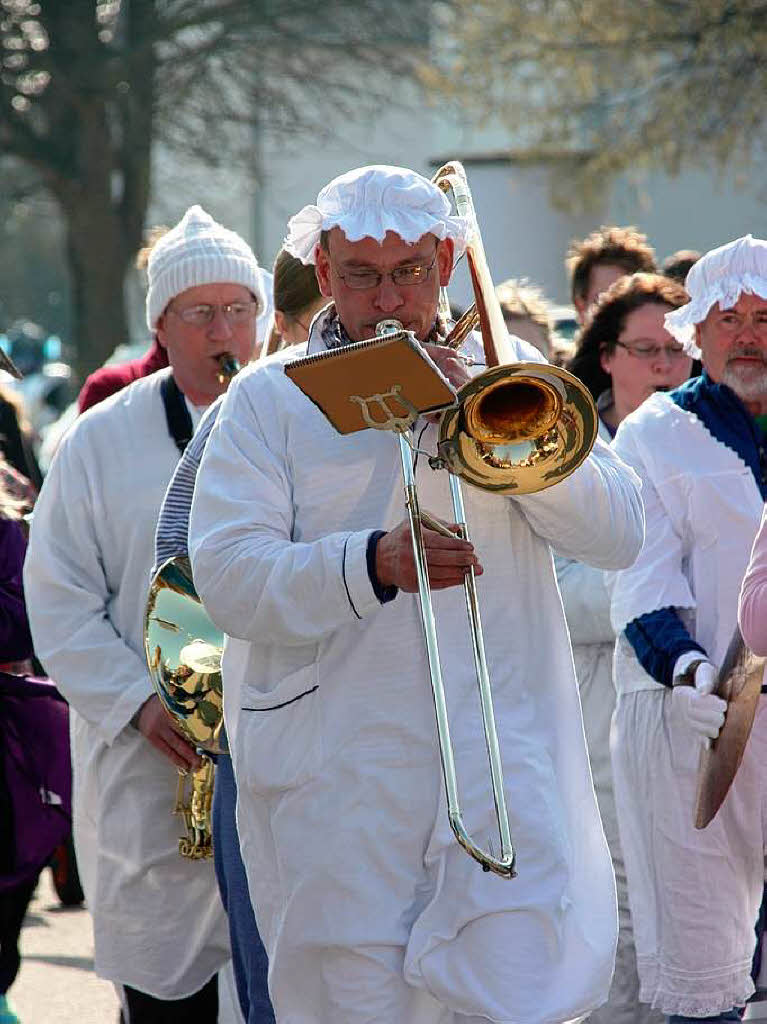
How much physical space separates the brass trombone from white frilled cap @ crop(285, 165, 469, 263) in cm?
24

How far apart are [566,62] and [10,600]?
1515 cm

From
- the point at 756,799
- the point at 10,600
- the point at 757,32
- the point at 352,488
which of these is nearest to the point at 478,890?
the point at 352,488

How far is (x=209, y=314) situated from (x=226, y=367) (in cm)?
17

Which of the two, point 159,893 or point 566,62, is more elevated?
point 566,62

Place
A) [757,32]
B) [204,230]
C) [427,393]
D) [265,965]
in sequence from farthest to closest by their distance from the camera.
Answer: [757,32] → [204,230] → [265,965] → [427,393]

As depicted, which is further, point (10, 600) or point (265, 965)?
point (10, 600)

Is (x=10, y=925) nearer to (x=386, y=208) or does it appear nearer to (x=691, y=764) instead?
(x=691, y=764)

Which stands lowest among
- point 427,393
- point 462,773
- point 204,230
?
point 462,773

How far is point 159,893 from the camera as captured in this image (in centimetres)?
536

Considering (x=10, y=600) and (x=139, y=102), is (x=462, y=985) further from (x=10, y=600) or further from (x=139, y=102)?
(x=139, y=102)

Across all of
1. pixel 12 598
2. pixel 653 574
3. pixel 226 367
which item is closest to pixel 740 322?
pixel 653 574

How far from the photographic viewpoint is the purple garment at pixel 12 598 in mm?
5750

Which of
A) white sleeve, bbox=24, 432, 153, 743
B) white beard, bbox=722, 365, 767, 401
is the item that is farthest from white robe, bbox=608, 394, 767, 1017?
white sleeve, bbox=24, 432, 153, 743

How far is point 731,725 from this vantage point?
4758 millimetres
